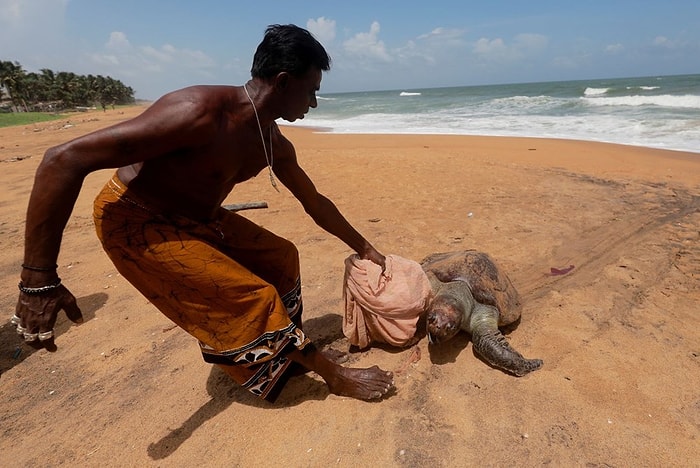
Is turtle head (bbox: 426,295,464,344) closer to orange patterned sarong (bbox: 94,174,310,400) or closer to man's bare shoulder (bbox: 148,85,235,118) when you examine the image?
orange patterned sarong (bbox: 94,174,310,400)

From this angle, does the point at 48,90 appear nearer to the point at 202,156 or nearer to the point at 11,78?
the point at 11,78

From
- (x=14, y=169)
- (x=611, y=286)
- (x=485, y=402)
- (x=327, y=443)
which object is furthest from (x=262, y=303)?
(x=14, y=169)

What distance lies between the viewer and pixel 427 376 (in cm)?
221

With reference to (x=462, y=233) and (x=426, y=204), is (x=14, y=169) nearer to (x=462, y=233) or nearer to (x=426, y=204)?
(x=426, y=204)

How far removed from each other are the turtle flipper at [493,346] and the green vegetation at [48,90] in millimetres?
51504

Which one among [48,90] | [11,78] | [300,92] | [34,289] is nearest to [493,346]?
[300,92]

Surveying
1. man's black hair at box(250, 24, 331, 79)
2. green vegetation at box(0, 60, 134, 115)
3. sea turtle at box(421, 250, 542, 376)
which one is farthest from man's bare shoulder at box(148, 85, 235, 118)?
green vegetation at box(0, 60, 134, 115)

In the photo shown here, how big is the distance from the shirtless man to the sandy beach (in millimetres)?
263

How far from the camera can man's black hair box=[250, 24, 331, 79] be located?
1.61 m

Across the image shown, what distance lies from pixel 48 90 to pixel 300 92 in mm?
58453

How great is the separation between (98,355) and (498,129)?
13.8m

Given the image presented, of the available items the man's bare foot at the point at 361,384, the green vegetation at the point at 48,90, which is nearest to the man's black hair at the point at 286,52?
the man's bare foot at the point at 361,384

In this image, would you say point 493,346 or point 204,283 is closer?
point 204,283

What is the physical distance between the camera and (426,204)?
5234 mm
